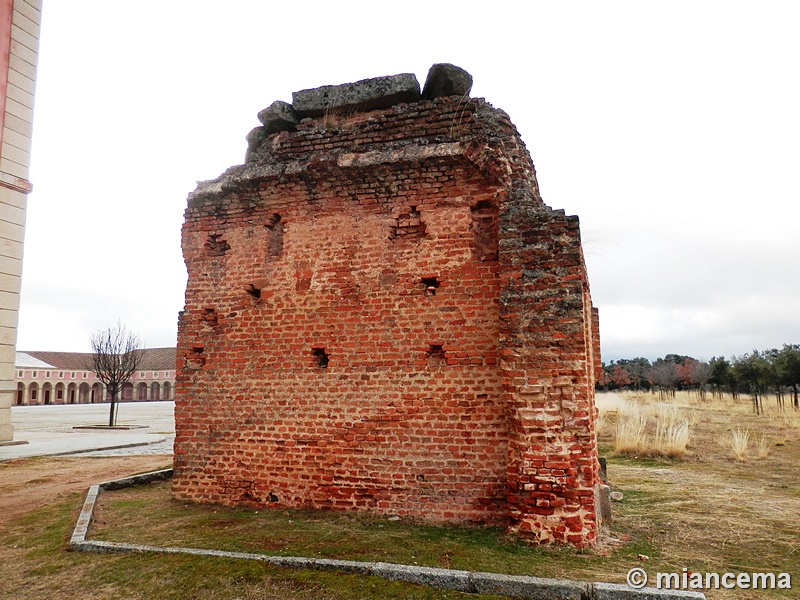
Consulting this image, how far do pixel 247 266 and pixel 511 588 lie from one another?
5230 mm

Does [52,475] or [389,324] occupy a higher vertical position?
[389,324]

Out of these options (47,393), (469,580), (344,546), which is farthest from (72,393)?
(469,580)

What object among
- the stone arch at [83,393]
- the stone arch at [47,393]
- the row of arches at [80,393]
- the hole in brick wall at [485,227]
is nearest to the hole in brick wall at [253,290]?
the hole in brick wall at [485,227]

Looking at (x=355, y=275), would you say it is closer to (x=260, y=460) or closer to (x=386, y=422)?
(x=386, y=422)

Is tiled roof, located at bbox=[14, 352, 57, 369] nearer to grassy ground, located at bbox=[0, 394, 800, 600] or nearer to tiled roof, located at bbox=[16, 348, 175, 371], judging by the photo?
tiled roof, located at bbox=[16, 348, 175, 371]

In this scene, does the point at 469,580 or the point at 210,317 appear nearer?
the point at 469,580

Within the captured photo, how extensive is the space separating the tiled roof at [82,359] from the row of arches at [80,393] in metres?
2.17

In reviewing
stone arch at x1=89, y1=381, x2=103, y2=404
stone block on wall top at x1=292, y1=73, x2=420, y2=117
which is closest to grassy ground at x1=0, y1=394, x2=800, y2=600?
stone block on wall top at x1=292, y1=73, x2=420, y2=117

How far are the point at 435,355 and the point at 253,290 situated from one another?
9.16 ft

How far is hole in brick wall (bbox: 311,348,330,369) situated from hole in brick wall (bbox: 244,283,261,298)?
3.97ft

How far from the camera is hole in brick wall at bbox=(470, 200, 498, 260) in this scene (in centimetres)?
640

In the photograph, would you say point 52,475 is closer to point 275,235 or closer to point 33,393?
point 275,235

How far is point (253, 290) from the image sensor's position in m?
7.41

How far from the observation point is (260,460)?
22.8ft
